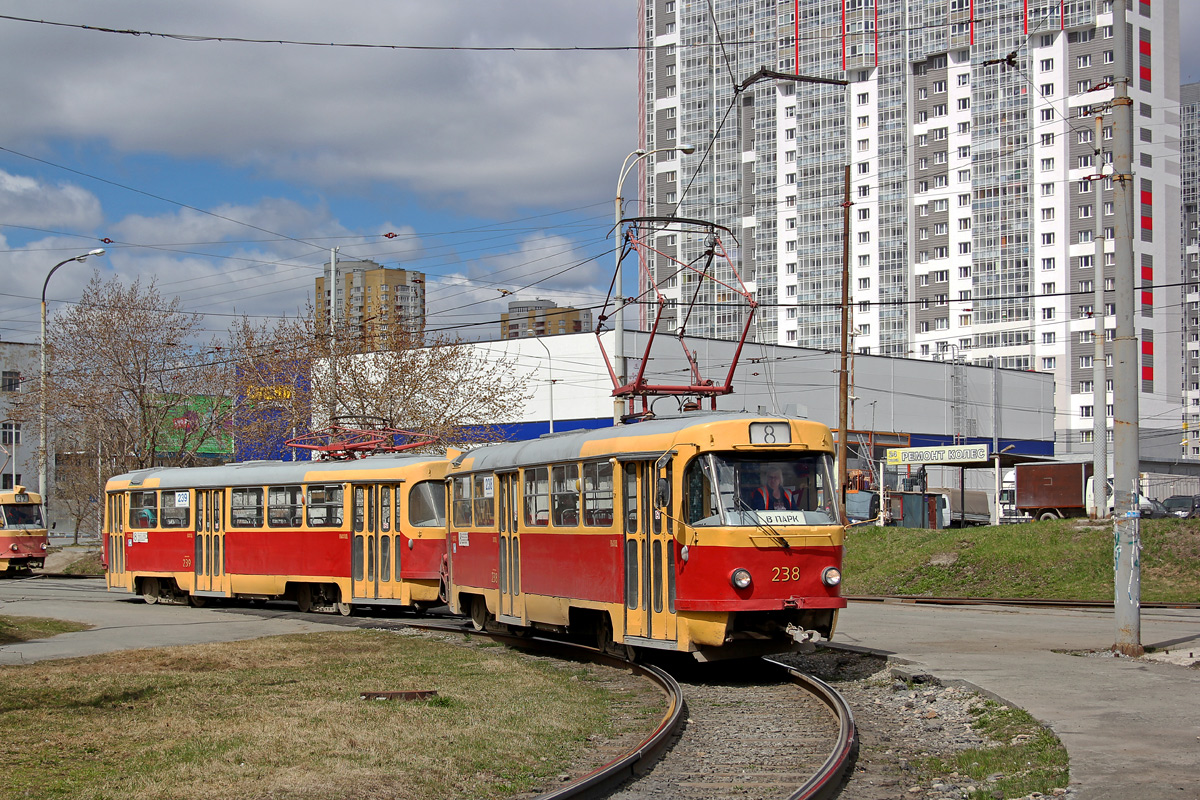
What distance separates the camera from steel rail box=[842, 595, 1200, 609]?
23078 mm

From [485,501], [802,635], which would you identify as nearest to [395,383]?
[485,501]

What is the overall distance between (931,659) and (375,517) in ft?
34.9

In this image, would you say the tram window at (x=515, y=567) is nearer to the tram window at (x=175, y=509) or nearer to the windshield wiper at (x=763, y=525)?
the windshield wiper at (x=763, y=525)

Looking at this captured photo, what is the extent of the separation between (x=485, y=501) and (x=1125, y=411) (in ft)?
28.5

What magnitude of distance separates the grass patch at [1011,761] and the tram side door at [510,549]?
302 inches

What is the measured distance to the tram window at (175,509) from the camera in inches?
1014

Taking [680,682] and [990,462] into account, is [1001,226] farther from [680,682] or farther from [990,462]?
[680,682]

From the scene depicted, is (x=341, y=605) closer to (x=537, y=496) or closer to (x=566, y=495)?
(x=537, y=496)

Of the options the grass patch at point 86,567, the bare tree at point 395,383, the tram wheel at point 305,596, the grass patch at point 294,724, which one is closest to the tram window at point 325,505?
the tram wheel at point 305,596

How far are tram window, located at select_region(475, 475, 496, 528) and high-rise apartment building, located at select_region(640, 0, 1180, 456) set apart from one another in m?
77.3

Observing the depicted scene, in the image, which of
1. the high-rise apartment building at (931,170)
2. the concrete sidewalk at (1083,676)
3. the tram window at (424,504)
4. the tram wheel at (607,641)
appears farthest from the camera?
the high-rise apartment building at (931,170)

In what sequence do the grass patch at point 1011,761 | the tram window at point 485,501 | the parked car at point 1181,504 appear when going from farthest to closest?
the parked car at point 1181,504
the tram window at point 485,501
the grass patch at point 1011,761

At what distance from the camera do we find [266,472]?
24250mm

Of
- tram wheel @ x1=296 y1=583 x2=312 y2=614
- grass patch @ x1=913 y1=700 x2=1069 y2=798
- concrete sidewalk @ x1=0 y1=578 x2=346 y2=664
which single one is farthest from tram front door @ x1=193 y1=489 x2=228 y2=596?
grass patch @ x1=913 y1=700 x2=1069 y2=798
